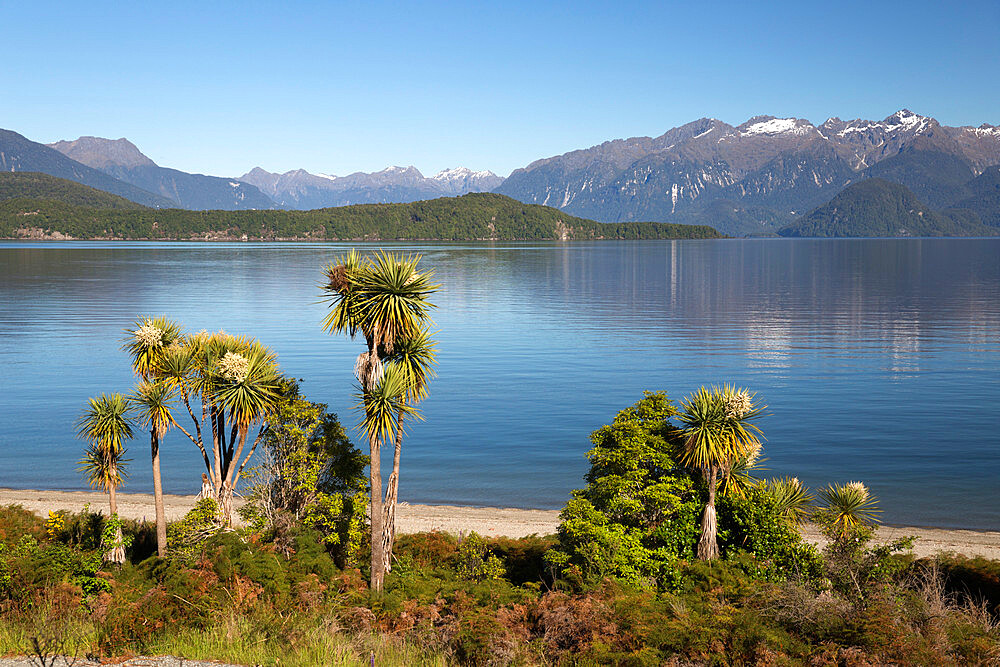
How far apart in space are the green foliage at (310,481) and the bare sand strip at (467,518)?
6148mm

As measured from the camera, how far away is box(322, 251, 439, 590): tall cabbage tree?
20.3 metres

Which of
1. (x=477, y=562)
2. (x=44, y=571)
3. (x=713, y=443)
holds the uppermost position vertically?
(x=713, y=443)

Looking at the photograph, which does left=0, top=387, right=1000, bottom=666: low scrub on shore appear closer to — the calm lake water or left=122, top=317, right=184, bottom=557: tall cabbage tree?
left=122, top=317, right=184, bottom=557: tall cabbage tree

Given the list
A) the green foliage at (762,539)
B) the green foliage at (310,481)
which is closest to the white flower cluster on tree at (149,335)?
the green foliage at (310,481)

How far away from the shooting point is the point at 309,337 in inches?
Result: 3147

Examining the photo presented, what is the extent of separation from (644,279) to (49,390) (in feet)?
416

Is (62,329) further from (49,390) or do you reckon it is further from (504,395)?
(504,395)

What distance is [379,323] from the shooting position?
20438 mm

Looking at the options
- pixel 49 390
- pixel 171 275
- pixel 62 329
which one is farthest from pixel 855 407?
pixel 171 275

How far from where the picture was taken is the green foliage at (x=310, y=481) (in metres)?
22.5

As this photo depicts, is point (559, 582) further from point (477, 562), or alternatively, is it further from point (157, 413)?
point (157, 413)

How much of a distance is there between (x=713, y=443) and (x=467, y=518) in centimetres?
1437

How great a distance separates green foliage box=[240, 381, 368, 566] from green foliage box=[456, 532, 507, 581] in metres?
3.33

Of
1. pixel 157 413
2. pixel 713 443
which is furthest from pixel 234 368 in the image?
pixel 713 443
